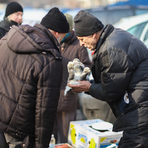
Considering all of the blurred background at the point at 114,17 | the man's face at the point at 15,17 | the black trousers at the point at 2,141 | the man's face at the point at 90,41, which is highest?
the man's face at the point at 90,41

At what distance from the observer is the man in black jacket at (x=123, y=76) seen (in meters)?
2.74

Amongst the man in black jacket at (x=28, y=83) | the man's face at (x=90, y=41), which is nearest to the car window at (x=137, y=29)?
the man's face at (x=90, y=41)

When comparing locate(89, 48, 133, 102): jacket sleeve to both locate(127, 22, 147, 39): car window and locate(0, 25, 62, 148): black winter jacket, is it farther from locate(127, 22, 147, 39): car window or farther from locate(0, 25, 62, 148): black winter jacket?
locate(127, 22, 147, 39): car window

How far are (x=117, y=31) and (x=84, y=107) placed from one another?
2.50 metres

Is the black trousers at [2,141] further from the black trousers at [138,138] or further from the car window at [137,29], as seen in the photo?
the car window at [137,29]

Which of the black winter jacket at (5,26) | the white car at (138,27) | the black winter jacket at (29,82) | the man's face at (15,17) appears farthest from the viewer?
the white car at (138,27)

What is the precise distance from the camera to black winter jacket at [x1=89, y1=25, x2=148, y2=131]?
273 cm

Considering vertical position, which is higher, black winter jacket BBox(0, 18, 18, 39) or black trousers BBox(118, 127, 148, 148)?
black winter jacket BBox(0, 18, 18, 39)

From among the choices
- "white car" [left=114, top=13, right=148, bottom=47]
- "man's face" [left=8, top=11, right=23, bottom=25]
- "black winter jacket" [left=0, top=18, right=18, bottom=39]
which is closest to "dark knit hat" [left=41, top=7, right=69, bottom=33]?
"black winter jacket" [left=0, top=18, right=18, bottom=39]

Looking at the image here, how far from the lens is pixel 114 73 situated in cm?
276

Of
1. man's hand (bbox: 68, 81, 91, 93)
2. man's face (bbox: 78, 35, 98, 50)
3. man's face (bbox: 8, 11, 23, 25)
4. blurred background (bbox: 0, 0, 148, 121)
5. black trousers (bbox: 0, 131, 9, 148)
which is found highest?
man's face (bbox: 78, 35, 98, 50)

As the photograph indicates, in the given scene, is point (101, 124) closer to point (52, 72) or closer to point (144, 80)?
point (144, 80)

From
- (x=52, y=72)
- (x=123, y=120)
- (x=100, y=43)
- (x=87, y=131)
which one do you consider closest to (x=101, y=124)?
(x=87, y=131)

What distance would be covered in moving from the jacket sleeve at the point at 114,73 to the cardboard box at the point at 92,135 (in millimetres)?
762
